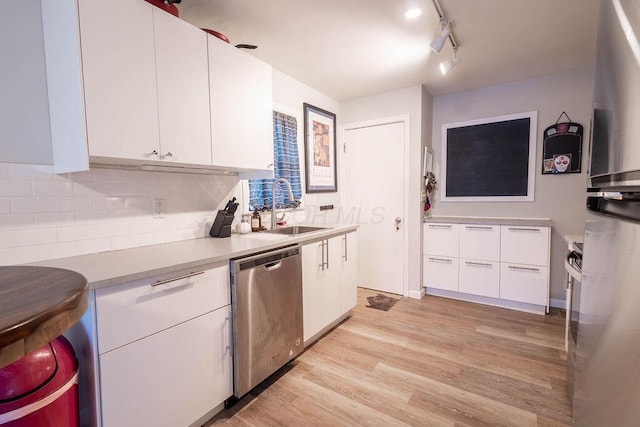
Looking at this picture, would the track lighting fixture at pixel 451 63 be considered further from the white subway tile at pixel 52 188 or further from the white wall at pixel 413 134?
the white subway tile at pixel 52 188

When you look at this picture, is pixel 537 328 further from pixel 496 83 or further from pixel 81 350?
pixel 81 350

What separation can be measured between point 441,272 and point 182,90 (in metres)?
3.08

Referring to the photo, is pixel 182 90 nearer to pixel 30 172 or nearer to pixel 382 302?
pixel 30 172

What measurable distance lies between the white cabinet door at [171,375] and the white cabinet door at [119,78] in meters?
0.91

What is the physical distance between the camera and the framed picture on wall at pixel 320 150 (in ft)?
10.6

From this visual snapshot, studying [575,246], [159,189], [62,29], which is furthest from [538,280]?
[62,29]

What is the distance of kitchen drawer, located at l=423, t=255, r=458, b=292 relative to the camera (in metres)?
3.27

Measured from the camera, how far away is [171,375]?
1.36 meters

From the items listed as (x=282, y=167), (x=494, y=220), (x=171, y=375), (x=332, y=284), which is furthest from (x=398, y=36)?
(x=171, y=375)

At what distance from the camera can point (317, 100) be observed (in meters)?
3.36

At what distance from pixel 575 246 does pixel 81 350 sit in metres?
2.81

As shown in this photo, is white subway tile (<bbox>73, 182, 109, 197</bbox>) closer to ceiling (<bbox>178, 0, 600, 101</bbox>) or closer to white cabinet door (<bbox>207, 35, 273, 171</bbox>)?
white cabinet door (<bbox>207, 35, 273, 171</bbox>)

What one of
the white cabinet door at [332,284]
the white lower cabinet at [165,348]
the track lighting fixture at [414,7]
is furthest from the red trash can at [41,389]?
the track lighting fixture at [414,7]

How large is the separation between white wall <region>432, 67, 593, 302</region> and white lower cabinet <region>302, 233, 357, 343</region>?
72.5 inches
